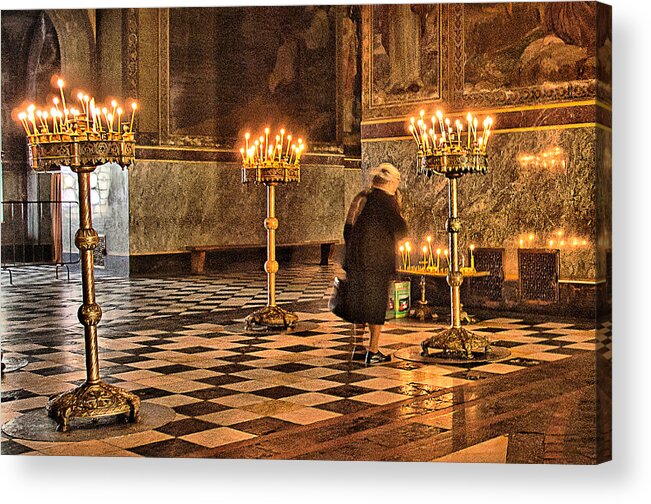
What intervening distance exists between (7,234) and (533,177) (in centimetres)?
1022

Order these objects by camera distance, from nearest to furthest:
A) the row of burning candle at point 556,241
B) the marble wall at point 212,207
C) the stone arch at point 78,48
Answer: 1. the row of burning candle at point 556,241
2. the stone arch at point 78,48
3. the marble wall at point 212,207

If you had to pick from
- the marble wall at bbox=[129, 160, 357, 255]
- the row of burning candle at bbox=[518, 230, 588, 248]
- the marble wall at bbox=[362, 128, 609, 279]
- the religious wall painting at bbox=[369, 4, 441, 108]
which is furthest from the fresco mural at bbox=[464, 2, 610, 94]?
the marble wall at bbox=[129, 160, 357, 255]

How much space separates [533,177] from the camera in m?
9.31

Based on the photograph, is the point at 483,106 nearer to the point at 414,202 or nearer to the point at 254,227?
the point at 414,202

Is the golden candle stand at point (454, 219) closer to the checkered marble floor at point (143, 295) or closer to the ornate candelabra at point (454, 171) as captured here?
the ornate candelabra at point (454, 171)

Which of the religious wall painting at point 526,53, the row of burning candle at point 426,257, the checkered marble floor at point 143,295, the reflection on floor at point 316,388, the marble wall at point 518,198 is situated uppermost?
the religious wall painting at point 526,53

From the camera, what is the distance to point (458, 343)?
23.2 feet

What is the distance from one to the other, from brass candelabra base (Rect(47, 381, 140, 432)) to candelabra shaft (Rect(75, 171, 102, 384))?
0.08 meters

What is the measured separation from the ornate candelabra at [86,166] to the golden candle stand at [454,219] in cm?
239

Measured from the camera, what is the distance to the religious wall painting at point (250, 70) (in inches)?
550

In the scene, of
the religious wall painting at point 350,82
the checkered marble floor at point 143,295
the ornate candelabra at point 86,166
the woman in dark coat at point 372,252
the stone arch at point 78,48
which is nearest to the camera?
the ornate candelabra at point 86,166

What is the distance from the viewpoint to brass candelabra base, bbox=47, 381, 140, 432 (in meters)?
5.24

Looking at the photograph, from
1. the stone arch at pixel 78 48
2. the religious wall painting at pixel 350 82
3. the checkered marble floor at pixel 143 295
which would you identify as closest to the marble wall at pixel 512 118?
the checkered marble floor at pixel 143 295

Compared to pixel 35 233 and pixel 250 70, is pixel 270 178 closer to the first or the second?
pixel 250 70
